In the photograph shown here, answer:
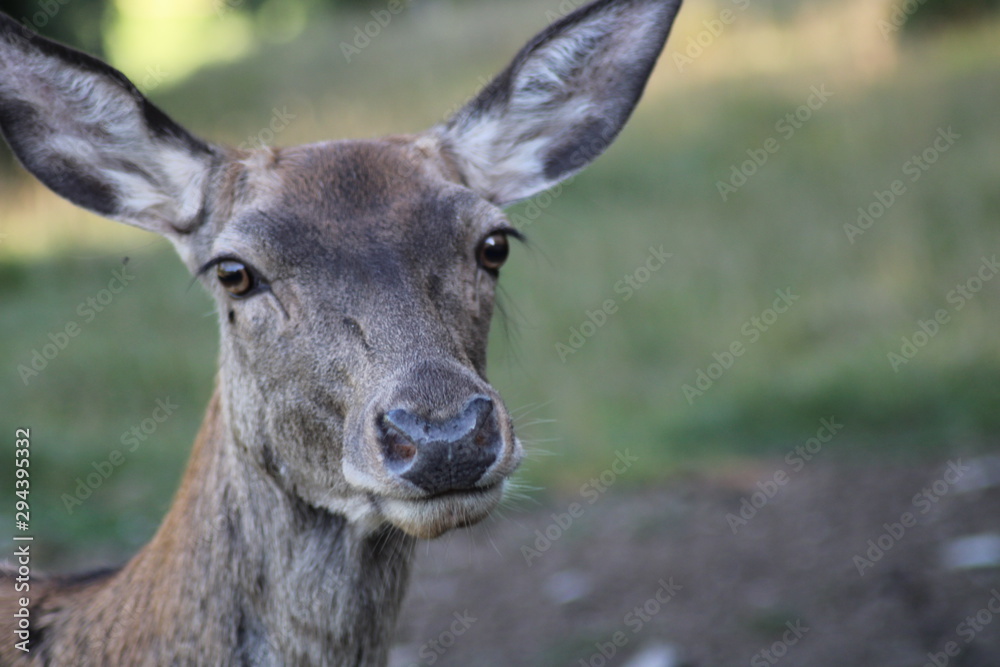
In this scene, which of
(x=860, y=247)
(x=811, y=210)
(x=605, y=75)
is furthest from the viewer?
(x=811, y=210)

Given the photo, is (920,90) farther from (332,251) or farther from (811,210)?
(332,251)

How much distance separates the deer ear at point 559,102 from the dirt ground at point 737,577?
207 cm

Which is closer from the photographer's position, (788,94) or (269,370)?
(269,370)

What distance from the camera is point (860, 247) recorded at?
10.0 meters

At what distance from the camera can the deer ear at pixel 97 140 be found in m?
3.38

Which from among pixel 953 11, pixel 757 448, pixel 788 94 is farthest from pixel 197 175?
pixel 953 11

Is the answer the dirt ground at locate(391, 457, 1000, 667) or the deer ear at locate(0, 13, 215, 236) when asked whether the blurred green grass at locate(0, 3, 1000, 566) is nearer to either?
the dirt ground at locate(391, 457, 1000, 667)

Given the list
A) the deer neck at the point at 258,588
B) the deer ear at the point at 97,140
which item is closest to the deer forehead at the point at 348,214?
the deer ear at the point at 97,140

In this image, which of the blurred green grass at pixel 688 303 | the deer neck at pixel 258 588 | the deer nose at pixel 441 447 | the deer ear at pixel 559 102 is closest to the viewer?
the deer nose at pixel 441 447

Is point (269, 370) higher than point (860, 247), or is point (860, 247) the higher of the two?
point (269, 370)

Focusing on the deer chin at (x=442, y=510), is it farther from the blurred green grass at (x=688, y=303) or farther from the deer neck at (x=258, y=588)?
the blurred green grass at (x=688, y=303)

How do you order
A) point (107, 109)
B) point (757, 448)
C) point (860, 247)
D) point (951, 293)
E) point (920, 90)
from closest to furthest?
point (107, 109) → point (757, 448) → point (951, 293) → point (860, 247) → point (920, 90)

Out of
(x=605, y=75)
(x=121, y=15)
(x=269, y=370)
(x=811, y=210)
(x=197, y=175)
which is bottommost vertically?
(x=121, y=15)

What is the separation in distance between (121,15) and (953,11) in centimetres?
1431
